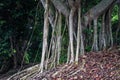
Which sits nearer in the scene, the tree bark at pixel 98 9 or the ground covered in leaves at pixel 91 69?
the ground covered in leaves at pixel 91 69

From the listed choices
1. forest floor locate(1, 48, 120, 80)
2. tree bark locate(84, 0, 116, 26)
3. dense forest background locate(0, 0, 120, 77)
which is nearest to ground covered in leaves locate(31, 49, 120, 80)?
forest floor locate(1, 48, 120, 80)

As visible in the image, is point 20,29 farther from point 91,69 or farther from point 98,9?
point 91,69

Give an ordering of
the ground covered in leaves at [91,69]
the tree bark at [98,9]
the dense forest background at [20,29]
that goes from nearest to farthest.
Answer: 1. the ground covered in leaves at [91,69]
2. the tree bark at [98,9]
3. the dense forest background at [20,29]

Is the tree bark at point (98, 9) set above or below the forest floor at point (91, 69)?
above

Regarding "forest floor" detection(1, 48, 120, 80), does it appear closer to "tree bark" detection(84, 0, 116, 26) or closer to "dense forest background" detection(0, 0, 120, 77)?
"tree bark" detection(84, 0, 116, 26)

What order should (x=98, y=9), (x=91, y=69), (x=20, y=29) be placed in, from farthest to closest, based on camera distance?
(x=20, y=29)
(x=98, y=9)
(x=91, y=69)

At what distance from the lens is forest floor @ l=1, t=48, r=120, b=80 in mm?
4987

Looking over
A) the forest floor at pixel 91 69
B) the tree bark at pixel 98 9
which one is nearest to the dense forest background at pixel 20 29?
the tree bark at pixel 98 9

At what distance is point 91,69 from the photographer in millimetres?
5316

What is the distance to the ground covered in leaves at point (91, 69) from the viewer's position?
4979 millimetres

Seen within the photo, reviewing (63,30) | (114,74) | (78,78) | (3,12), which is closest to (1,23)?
(3,12)

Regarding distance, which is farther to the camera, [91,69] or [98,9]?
[98,9]

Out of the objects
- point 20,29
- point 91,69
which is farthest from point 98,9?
point 20,29

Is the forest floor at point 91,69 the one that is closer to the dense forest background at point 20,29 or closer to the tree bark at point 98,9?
the tree bark at point 98,9
